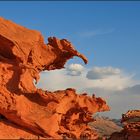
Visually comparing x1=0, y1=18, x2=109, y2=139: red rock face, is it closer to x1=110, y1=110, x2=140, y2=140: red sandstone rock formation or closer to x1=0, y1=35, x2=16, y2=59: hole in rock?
x1=0, y1=35, x2=16, y2=59: hole in rock

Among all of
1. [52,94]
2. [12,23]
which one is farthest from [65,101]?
[12,23]

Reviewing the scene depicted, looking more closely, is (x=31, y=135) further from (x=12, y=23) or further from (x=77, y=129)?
(x=12, y=23)

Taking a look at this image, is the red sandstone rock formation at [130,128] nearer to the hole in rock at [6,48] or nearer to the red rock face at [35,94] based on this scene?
the red rock face at [35,94]

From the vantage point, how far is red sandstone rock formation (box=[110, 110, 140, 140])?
97.9ft

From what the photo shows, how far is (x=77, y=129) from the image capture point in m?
31.9

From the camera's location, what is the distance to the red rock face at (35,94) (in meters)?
27.5

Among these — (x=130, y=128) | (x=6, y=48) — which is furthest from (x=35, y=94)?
(x=130, y=128)

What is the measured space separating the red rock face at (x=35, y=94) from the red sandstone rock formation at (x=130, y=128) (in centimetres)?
253

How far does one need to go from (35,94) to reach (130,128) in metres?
8.50

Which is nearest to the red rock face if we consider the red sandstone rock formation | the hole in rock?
the hole in rock

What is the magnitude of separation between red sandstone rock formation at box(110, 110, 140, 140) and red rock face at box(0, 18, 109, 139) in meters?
2.53

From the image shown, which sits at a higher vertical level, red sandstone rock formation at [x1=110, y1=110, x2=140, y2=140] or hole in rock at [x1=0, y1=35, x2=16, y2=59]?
hole in rock at [x1=0, y1=35, x2=16, y2=59]

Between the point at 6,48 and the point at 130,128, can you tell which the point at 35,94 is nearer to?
the point at 6,48

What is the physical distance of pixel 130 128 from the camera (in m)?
30.1
